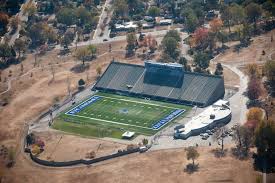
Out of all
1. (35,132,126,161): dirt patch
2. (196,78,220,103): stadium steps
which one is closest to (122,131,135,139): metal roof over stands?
(35,132,126,161): dirt patch

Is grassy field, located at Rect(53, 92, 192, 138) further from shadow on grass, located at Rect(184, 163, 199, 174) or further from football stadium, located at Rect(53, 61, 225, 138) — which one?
shadow on grass, located at Rect(184, 163, 199, 174)

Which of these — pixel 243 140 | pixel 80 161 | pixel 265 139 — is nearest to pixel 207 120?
pixel 243 140

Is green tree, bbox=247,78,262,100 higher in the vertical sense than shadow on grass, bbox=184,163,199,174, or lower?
higher

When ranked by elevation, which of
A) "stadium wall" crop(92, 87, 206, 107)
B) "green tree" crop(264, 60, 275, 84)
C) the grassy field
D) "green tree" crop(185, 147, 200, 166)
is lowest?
"green tree" crop(185, 147, 200, 166)

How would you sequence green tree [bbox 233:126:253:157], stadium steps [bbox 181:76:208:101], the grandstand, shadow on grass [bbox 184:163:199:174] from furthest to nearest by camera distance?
stadium steps [bbox 181:76:208:101] → the grandstand → green tree [bbox 233:126:253:157] → shadow on grass [bbox 184:163:199:174]

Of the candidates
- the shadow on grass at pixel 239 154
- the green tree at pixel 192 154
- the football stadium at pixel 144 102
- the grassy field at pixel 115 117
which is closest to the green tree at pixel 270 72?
the football stadium at pixel 144 102

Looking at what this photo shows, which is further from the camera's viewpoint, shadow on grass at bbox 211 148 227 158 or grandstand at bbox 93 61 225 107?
grandstand at bbox 93 61 225 107

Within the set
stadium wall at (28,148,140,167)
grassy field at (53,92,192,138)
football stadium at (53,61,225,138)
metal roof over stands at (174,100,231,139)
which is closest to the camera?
stadium wall at (28,148,140,167)

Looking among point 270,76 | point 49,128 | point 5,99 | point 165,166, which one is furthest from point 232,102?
point 5,99
